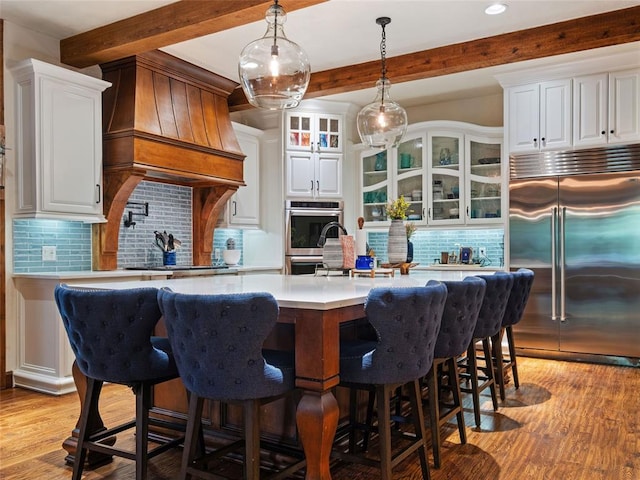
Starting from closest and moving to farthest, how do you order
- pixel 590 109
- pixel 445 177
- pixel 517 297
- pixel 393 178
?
pixel 517 297 < pixel 590 109 < pixel 445 177 < pixel 393 178

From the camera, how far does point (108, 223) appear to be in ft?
15.2

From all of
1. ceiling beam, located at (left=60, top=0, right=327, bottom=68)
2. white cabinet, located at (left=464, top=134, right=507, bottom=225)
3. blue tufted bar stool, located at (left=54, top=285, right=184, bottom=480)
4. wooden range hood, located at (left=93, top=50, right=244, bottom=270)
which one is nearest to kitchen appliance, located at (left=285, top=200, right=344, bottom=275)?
wooden range hood, located at (left=93, top=50, right=244, bottom=270)

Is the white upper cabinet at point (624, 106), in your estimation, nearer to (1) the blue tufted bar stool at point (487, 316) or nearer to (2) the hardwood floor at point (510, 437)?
(2) the hardwood floor at point (510, 437)

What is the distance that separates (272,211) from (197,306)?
4.68 metres

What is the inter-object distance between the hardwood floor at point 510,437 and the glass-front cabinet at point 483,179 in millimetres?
2148

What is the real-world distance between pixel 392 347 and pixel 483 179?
4.26m

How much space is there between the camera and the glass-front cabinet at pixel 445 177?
19.8 feet

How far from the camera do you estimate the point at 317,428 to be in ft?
6.37

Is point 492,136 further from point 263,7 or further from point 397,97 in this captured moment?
point 263,7

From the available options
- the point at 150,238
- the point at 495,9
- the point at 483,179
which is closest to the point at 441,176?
the point at 483,179

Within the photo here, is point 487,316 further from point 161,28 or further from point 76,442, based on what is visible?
point 161,28

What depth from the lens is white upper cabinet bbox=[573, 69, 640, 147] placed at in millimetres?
4766

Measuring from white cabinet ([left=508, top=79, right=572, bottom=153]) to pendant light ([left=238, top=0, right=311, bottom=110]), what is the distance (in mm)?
3241

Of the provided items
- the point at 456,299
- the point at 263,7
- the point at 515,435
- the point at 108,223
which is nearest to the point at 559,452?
the point at 515,435
